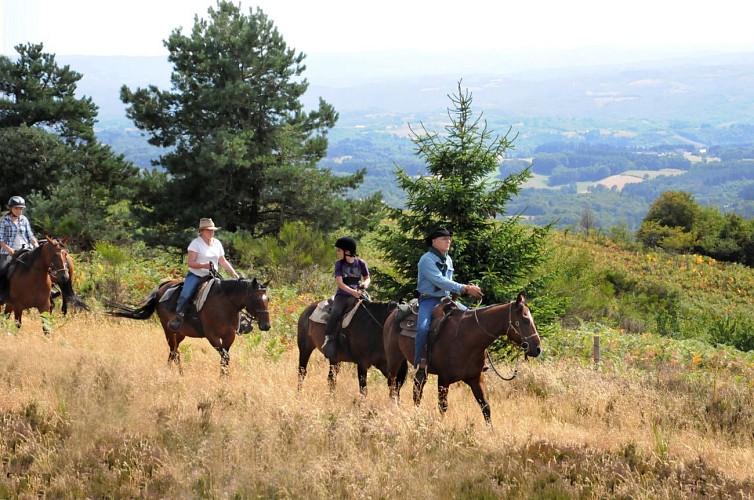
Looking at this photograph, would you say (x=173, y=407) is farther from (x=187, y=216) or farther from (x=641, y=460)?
(x=187, y=216)

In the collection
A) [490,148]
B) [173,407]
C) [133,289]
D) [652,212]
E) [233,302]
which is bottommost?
[652,212]

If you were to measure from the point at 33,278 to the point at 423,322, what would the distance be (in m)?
8.83

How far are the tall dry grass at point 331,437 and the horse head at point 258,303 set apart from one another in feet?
3.33

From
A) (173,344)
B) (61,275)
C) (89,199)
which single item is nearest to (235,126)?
(89,199)

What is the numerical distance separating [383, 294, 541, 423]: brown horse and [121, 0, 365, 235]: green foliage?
20.4 metres

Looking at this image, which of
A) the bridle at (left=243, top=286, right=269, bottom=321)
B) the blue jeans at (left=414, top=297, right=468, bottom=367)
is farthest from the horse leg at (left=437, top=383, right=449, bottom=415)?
the bridle at (left=243, top=286, right=269, bottom=321)

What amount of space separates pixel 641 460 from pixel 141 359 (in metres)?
8.33

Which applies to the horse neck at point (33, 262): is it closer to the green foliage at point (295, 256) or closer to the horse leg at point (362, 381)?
the horse leg at point (362, 381)

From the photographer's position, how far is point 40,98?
116ft

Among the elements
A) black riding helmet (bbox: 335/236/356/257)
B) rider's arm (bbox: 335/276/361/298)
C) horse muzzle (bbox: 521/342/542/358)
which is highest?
black riding helmet (bbox: 335/236/356/257)

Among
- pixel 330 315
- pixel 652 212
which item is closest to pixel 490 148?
pixel 330 315

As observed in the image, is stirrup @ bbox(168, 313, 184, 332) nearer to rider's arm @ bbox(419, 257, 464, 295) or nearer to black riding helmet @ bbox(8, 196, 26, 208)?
rider's arm @ bbox(419, 257, 464, 295)

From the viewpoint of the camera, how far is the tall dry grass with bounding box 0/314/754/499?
7.55 metres

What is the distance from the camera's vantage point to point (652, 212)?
7912 centimetres
